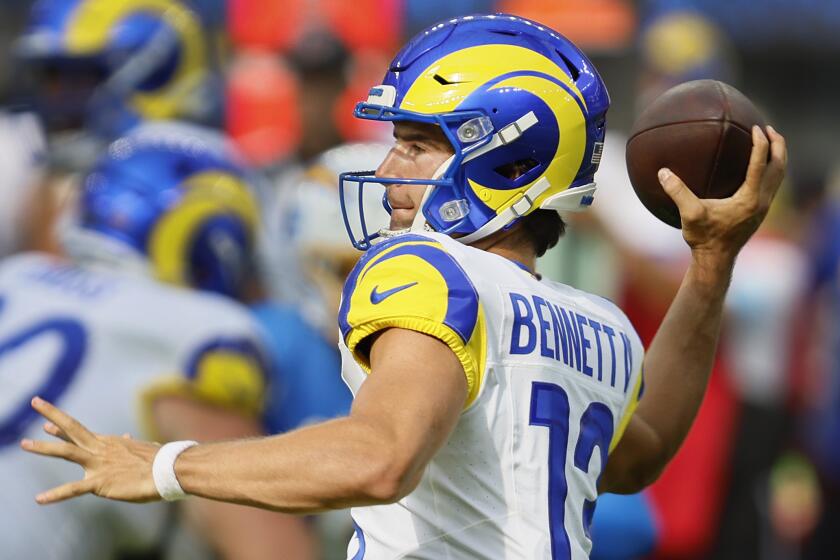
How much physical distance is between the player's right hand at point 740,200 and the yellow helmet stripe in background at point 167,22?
3869 millimetres

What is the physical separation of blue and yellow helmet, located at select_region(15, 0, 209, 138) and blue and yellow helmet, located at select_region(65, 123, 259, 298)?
3.67ft

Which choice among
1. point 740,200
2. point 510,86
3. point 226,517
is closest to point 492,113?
point 510,86

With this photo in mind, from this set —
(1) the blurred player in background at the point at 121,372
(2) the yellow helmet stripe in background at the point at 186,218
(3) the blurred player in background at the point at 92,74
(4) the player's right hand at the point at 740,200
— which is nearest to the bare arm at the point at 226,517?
(1) the blurred player in background at the point at 121,372

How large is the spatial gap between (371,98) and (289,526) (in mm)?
1816

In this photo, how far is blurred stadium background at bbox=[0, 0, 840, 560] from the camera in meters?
6.09

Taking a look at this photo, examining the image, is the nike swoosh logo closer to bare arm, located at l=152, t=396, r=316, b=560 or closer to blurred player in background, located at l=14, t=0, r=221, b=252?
bare arm, located at l=152, t=396, r=316, b=560

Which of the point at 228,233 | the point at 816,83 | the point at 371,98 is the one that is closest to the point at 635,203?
the point at 228,233

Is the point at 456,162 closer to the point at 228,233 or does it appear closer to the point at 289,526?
the point at 289,526

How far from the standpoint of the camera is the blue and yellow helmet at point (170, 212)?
4.88 metres

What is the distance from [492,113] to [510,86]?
66 mm

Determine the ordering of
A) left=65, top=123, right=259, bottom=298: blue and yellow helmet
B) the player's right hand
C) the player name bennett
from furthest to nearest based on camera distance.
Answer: left=65, top=123, right=259, bottom=298: blue and yellow helmet, the player's right hand, the player name bennett

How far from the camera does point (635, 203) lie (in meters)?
6.75

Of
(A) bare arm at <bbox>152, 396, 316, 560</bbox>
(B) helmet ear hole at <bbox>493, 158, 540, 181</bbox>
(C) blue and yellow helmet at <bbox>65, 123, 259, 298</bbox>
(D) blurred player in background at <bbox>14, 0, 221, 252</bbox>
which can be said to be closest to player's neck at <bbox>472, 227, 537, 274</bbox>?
(B) helmet ear hole at <bbox>493, 158, 540, 181</bbox>

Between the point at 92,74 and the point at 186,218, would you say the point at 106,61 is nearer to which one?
the point at 92,74
